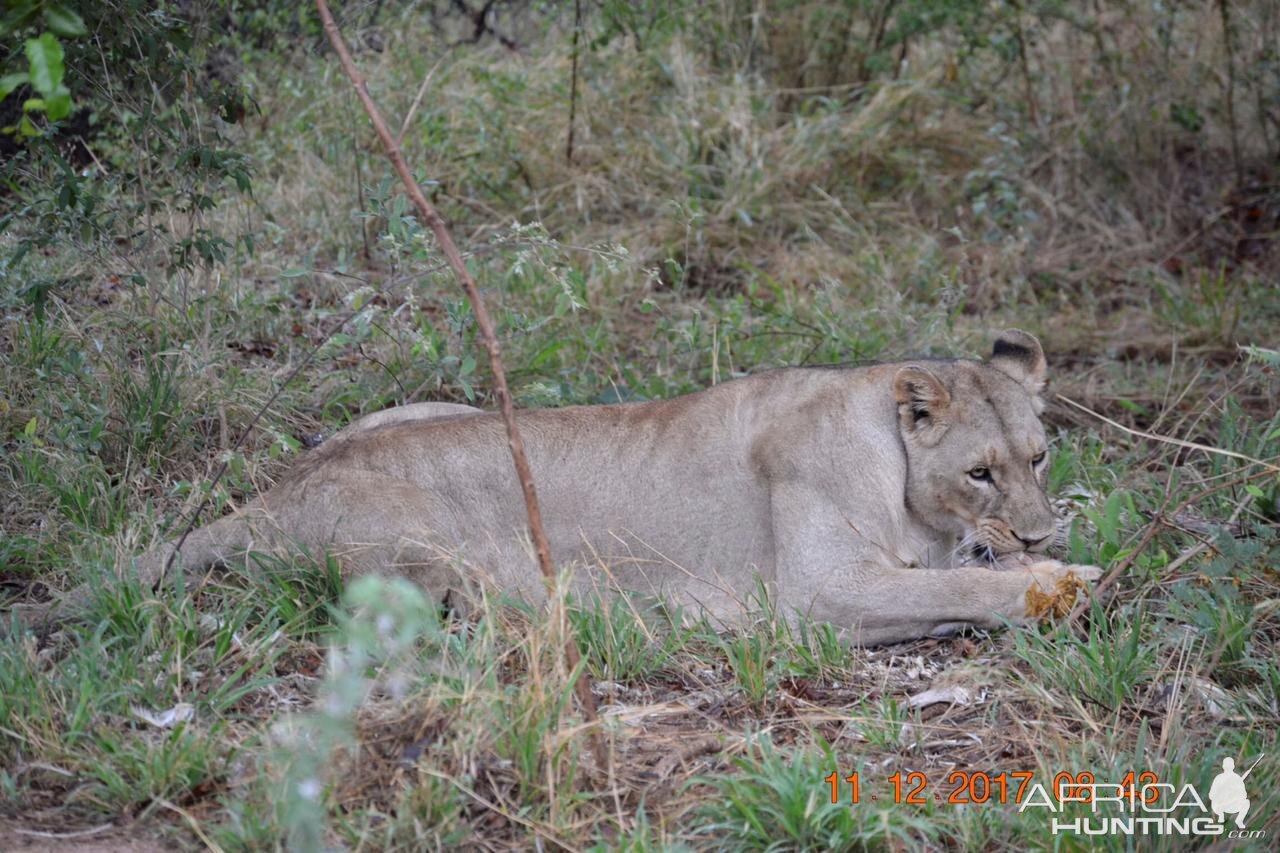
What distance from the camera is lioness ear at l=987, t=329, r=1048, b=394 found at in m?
5.66

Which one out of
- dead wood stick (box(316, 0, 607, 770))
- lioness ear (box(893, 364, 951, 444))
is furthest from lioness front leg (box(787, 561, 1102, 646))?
dead wood stick (box(316, 0, 607, 770))

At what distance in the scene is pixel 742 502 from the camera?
542cm

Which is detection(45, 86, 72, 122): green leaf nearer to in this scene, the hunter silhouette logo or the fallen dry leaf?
the fallen dry leaf

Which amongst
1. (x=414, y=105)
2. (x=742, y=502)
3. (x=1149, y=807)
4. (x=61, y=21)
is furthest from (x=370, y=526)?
(x=1149, y=807)

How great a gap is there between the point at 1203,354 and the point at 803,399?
3998 millimetres

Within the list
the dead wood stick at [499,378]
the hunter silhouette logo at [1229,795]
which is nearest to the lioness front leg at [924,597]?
the hunter silhouette logo at [1229,795]

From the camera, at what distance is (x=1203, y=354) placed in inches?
329

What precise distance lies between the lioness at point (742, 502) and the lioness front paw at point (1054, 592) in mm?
19

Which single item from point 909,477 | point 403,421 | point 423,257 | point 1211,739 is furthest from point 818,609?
point 423,257

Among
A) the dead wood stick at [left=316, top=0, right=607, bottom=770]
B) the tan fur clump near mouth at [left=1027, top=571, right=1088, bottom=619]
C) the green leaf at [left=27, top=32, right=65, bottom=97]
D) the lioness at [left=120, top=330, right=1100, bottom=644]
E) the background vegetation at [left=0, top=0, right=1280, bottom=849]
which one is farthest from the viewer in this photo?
the lioness at [left=120, top=330, right=1100, bottom=644]

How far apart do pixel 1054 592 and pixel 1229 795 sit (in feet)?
4.16

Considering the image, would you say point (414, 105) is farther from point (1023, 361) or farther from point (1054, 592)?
point (1054, 592)

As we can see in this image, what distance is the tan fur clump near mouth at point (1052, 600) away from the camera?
16.4ft

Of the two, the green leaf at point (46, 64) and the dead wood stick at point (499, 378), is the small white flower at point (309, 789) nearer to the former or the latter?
the dead wood stick at point (499, 378)
